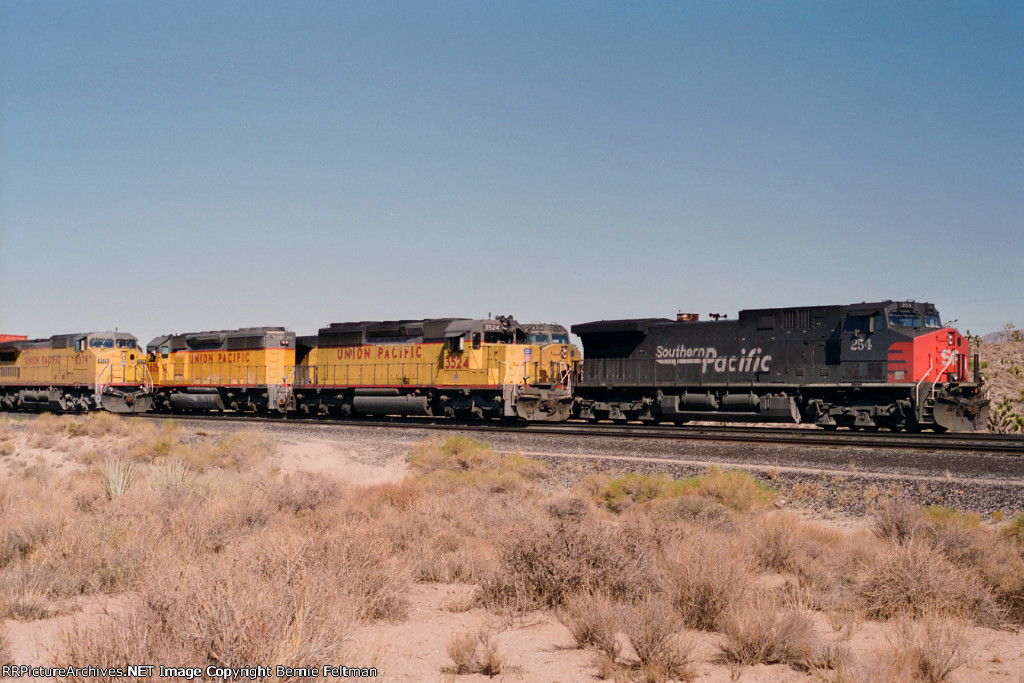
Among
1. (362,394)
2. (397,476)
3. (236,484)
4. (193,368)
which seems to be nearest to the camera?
(236,484)

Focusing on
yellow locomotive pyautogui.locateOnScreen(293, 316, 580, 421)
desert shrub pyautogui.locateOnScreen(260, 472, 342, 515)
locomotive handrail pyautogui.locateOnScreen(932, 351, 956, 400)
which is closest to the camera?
desert shrub pyautogui.locateOnScreen(260, 472, 342, 515)

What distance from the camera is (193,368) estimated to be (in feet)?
121

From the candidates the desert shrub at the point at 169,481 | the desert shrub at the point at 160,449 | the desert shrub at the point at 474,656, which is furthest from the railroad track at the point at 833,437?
the desert shrub at the point at 474,656

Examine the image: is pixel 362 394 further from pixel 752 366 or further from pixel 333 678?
pixel 333 678

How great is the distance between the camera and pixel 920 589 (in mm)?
7707

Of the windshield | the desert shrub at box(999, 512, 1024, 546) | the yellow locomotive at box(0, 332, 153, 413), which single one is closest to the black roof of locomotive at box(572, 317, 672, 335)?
the windshield

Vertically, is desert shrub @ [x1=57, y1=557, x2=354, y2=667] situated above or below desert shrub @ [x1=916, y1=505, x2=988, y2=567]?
above

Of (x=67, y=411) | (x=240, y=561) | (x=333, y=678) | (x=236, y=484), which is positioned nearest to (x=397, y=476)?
(x=236, y=484)

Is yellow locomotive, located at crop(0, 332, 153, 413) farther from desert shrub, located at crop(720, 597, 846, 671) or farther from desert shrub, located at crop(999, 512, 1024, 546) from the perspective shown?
desert shrub, located at crop(720, 597, 846, 671)

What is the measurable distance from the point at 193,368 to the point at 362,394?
33.3ft

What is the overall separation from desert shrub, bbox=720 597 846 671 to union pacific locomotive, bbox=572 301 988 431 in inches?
673

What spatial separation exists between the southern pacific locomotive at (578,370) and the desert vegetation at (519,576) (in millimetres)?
10746

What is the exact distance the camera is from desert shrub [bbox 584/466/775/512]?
12930 mm

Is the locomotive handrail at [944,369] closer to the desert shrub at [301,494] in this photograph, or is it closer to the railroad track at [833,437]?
the railroad track at [833,437]
